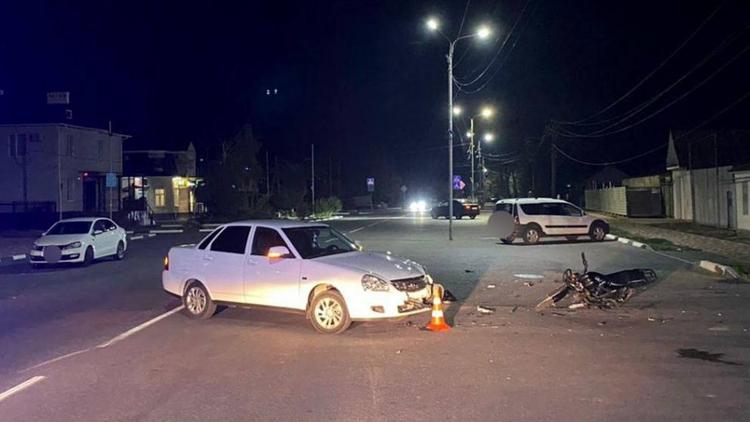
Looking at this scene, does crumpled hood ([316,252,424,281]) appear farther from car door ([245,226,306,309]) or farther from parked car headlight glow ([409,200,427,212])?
parked car headlight glow ([409,200,427,212])

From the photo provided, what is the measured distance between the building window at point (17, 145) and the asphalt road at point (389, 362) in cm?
3451

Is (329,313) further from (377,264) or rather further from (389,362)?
(389,362)

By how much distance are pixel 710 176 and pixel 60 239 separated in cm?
2608

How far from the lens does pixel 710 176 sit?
3183 centimetres

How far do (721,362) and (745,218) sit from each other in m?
21.7

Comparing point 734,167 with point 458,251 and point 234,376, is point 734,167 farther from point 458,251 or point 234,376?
point 234,376

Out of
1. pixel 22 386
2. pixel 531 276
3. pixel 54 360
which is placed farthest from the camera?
pixel 531 276

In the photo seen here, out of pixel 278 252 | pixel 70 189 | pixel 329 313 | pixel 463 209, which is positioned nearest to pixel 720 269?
pixel 329 313

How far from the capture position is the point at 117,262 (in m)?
22.1

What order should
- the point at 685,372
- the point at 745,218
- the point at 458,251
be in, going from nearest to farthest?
the point at 685,372 → the point at 458,251 → the point at 745,218

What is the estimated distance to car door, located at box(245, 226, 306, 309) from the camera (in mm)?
10414

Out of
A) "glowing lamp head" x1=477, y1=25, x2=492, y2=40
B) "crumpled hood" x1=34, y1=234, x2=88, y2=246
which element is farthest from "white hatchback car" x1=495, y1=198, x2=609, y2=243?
"crumpled hood" x1=34, y1=234, x2=88, y2=246

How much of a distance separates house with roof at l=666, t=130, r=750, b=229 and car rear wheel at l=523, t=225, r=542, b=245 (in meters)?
7.90

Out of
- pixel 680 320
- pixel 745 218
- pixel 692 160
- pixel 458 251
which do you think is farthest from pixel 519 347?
pixel 692 160
